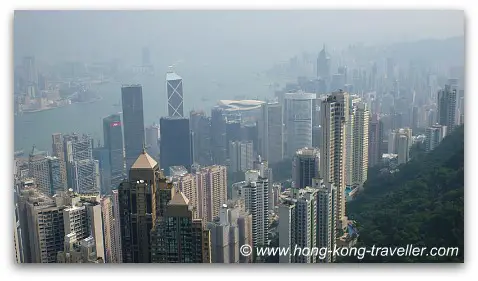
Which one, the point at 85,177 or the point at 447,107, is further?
the point at 85,177

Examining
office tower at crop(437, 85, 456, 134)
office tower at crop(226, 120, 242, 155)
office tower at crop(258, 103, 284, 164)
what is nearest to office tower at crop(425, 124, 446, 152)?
office tower at crop(437, 85, 456, 134)

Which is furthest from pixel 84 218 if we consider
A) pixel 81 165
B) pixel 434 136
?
pixel 434 136

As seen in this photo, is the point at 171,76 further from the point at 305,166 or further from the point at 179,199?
the point at 305,166

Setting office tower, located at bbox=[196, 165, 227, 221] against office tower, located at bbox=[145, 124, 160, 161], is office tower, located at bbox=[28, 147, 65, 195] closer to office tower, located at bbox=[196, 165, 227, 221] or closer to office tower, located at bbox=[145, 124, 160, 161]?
office tower, located at bbox=[145, 124, 160, 161]
